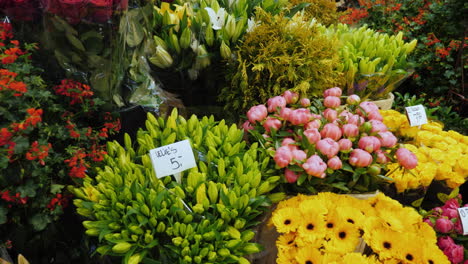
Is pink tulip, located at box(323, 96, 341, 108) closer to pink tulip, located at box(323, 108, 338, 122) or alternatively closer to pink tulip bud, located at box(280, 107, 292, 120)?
pink tulip, located at box(323, 108, 338, 122)

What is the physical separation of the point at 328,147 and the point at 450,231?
1.89 feet

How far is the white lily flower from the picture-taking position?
1675 millimetres

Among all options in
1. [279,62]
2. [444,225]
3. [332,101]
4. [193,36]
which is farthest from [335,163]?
[193,36]

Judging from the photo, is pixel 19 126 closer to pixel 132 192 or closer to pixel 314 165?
pixel 132 192

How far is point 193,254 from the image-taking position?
1088mm

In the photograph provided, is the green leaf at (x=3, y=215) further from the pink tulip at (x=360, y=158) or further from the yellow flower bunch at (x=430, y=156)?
the yellow flower bunch at (x=430, y=156)

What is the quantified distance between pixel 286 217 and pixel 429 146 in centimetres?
98

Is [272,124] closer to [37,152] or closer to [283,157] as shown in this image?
[283,157]

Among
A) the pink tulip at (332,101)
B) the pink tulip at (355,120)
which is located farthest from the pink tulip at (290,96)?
the pink tulip at (355,120)

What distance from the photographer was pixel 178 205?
44.9 inches

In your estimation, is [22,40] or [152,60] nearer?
[22,40]

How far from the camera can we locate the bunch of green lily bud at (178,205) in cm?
110

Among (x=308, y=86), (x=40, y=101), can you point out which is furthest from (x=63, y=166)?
(x=308, y=86)

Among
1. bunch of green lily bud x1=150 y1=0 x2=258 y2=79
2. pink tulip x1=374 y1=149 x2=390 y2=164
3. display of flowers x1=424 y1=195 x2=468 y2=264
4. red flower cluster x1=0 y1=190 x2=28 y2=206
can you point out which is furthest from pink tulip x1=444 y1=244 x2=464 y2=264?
red flower cluster x1=0 y1=190 x2=28 y2=206
